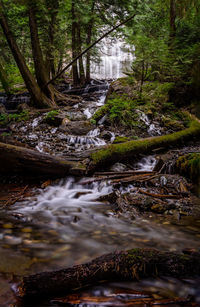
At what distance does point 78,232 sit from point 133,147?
3.08 m

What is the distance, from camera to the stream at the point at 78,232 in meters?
1.44

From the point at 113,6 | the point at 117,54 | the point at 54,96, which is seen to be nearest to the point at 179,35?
the point at 113,6

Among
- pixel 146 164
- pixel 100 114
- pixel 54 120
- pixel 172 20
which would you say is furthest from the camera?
pixel 172 20

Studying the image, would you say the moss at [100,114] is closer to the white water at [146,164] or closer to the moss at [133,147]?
the moss at [133,147]

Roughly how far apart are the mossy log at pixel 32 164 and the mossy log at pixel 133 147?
1.67ft

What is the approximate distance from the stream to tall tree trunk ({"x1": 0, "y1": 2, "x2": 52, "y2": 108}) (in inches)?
294

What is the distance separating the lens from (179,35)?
9.61 m

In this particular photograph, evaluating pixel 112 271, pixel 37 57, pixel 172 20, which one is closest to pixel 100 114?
pixel 37 57

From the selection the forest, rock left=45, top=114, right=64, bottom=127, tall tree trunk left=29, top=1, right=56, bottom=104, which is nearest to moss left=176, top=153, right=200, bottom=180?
the forest

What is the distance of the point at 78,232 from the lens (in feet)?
7.80

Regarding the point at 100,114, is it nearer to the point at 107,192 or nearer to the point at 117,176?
the point at 117,176

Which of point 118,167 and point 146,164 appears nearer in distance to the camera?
point 118,167

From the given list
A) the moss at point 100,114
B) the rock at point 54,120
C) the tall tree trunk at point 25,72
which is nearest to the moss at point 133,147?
the moss at point 100,114

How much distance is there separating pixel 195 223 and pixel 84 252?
5.53 ft
